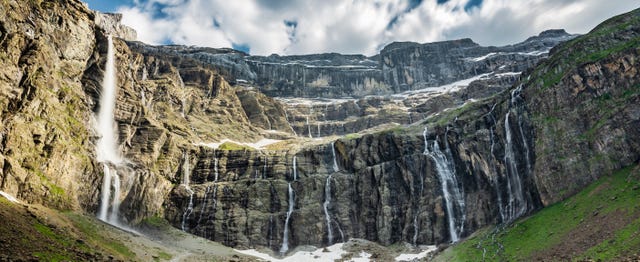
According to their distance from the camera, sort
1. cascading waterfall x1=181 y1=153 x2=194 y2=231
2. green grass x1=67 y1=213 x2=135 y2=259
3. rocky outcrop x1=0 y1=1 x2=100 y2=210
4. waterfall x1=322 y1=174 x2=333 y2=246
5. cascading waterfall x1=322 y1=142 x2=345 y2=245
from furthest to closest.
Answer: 1. cascading waterfall x1=322 y1=142 x2=345 y2=245
2. waterfall x1=322 y1=174 x2=333 y2=246
3. cascading waterfall x1=181 y1=153 x2=194 y2=231
4. rocky outcrop x1=0 y1=1 x2=100 y2=210
5. green grass x1=67 y1=213 x2=135 y2=259

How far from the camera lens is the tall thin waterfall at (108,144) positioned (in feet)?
218

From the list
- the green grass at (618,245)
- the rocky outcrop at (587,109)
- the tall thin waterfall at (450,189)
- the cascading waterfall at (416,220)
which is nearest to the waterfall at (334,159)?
the cascading waterfall at (416,220)

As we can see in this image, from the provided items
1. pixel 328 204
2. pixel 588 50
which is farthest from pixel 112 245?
pixel 588 50

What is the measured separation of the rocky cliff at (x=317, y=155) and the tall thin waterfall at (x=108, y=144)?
2.73 feet

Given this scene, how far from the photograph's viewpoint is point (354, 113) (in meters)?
177

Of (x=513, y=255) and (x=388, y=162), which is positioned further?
(x=388, y=162)

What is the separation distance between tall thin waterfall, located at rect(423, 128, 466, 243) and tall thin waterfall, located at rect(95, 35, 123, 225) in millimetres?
56058

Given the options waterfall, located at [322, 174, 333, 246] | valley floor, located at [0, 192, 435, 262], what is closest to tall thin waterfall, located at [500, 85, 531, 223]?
valley floor, located at [0, 192, 435, 262]

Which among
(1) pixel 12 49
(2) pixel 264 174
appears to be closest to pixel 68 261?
(1) pixel 12 49

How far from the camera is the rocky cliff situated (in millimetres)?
58094

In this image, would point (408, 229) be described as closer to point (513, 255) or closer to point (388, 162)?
point (388, 162)

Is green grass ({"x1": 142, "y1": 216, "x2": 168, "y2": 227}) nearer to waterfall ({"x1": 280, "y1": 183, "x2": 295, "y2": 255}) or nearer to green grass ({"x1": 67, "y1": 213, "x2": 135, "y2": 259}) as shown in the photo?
green grass ({"x1": 67, "y1": 213, "x2": 135, "y2": 259})

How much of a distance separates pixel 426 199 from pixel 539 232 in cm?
2567

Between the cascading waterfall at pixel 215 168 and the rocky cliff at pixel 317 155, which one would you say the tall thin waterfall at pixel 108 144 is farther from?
the cascading waterfall at pixel 215 168
